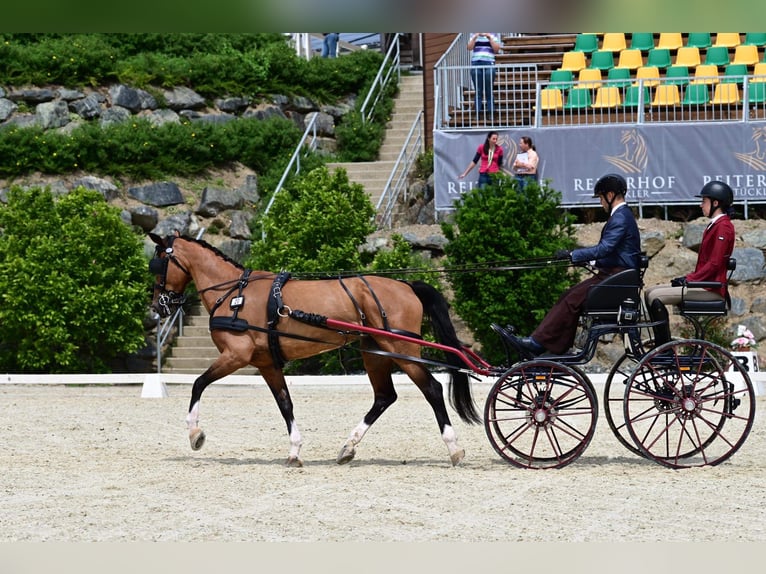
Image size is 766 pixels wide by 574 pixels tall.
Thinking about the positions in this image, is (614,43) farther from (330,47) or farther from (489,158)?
(330,47)

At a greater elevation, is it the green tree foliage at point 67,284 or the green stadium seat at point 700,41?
the green stadium seat at point 700,41

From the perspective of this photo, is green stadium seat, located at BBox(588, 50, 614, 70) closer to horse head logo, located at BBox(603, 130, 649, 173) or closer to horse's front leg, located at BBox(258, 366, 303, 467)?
horse head logo, located at BBox(603, 130, 649, 173)

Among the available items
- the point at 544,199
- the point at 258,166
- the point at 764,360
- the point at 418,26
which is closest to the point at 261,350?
the point at 418,26

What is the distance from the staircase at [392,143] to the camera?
67.3 feet

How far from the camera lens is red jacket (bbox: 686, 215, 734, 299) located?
7.70m

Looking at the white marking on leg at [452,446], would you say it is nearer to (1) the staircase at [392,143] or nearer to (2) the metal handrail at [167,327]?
(2) the metal handrail at [167,327]

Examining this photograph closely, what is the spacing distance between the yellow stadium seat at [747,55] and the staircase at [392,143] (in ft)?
21.7

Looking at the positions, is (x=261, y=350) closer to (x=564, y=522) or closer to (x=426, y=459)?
(x=426, y=459)

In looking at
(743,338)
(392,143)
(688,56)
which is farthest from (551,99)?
(743,338)

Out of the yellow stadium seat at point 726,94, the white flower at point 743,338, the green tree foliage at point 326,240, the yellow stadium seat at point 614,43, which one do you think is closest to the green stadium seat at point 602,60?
the yellow stadium seat at point 614,43

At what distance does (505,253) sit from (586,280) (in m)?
7.62

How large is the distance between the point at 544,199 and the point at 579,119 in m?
2.63

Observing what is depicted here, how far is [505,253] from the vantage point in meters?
15.4

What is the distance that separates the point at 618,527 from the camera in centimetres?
572
